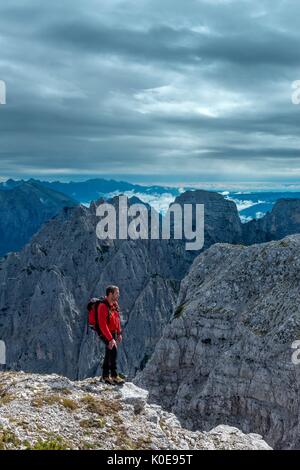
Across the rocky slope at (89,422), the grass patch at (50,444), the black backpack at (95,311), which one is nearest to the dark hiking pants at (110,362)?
the rocky slope at (89,422)

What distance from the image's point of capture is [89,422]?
939 inches

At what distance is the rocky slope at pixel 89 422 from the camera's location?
21.9m

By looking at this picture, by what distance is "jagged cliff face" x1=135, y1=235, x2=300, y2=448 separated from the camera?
60594 mm

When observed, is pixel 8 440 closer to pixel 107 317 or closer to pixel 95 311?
pixel 95 311

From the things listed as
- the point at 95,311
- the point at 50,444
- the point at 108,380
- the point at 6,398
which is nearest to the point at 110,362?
the point at 108,380

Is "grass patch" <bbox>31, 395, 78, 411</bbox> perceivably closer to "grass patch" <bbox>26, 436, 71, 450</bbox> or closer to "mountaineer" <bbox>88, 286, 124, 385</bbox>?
"grass patch" <bbox>26, 436, 71, 450</bbox>

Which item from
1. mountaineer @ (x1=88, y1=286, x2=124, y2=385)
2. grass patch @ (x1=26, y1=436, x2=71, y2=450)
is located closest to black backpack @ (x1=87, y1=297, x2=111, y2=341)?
mountaineer @ (x1=88, y1=286, x2=124, y2=385)

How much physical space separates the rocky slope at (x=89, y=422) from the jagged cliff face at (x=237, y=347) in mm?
32603

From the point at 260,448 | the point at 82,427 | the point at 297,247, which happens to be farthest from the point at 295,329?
the point at 82,427

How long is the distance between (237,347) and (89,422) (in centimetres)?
4730

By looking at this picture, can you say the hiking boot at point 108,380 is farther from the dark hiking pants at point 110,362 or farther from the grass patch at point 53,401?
the grass patch at point 53,401

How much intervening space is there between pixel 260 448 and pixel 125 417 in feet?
21.3
